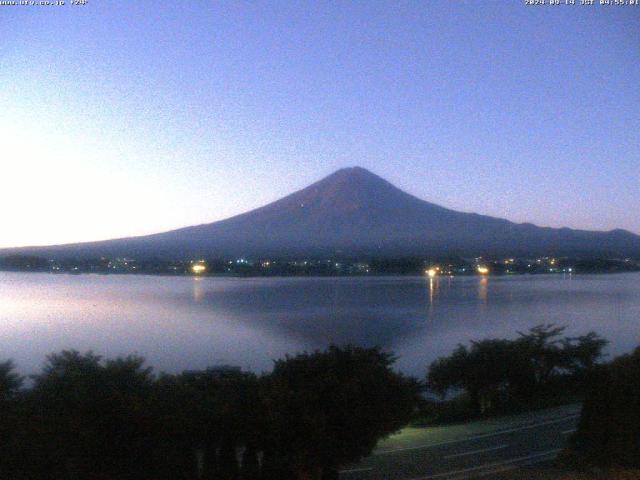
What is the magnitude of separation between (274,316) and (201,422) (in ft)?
53.9

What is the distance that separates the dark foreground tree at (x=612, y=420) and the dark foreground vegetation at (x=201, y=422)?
63.4 inches

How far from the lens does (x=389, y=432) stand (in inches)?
269

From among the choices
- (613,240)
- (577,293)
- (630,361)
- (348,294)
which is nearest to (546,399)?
(630,361)

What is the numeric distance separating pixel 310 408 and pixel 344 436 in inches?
15.0

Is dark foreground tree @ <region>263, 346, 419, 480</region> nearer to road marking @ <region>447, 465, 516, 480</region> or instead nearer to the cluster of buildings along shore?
road marking @ <region>447, 465, 516, 480</region>

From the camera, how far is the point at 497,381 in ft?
43.7

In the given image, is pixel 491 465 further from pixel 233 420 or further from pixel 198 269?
pixel 198 269

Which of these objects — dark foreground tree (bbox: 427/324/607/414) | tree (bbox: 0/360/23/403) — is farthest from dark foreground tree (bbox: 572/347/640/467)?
dark foreground tree (bbox: 427/324/607/414)

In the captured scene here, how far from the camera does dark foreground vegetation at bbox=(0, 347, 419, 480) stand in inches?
232

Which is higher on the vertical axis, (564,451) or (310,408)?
(310,408)

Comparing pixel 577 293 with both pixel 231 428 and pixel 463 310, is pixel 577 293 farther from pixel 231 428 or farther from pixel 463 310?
pixel 231 428

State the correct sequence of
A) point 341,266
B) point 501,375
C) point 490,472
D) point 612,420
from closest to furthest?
point 612,420 < point 490,472 < point 501,375 < point 341,266

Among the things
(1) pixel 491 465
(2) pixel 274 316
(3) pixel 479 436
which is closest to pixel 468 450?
(1) pixel 491 465

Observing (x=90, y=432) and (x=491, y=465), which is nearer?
(x=90, y=432)
